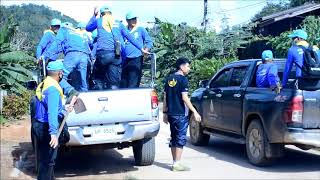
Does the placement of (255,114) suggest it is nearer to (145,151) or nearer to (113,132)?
(145,151)

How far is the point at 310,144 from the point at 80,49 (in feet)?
13.4

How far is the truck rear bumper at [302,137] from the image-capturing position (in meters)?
8.05

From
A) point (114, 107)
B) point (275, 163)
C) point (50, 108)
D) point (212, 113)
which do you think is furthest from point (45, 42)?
point (275, 163)

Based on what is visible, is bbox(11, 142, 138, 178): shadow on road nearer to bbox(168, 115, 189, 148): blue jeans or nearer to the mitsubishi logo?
bbox(168, 115, 189, 148): blue jeans

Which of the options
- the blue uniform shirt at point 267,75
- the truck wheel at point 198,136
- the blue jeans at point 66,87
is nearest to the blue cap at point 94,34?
the blue jeans at point 66,87

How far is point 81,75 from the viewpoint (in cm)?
903

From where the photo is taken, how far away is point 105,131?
831 cm

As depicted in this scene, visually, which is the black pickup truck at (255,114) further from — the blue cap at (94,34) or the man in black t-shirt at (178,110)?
the blue cap at (94,34)

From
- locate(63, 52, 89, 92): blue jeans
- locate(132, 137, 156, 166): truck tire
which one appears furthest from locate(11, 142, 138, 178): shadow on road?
locate(63, 52, 89, 92): blue jeans

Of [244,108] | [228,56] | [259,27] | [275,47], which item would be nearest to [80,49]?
[244,108]

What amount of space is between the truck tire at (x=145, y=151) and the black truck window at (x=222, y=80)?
7.56ft

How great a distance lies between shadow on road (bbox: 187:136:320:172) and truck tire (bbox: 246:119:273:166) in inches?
5.1

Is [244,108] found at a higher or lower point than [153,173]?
higher

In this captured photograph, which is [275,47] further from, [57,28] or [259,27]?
[57,28]
